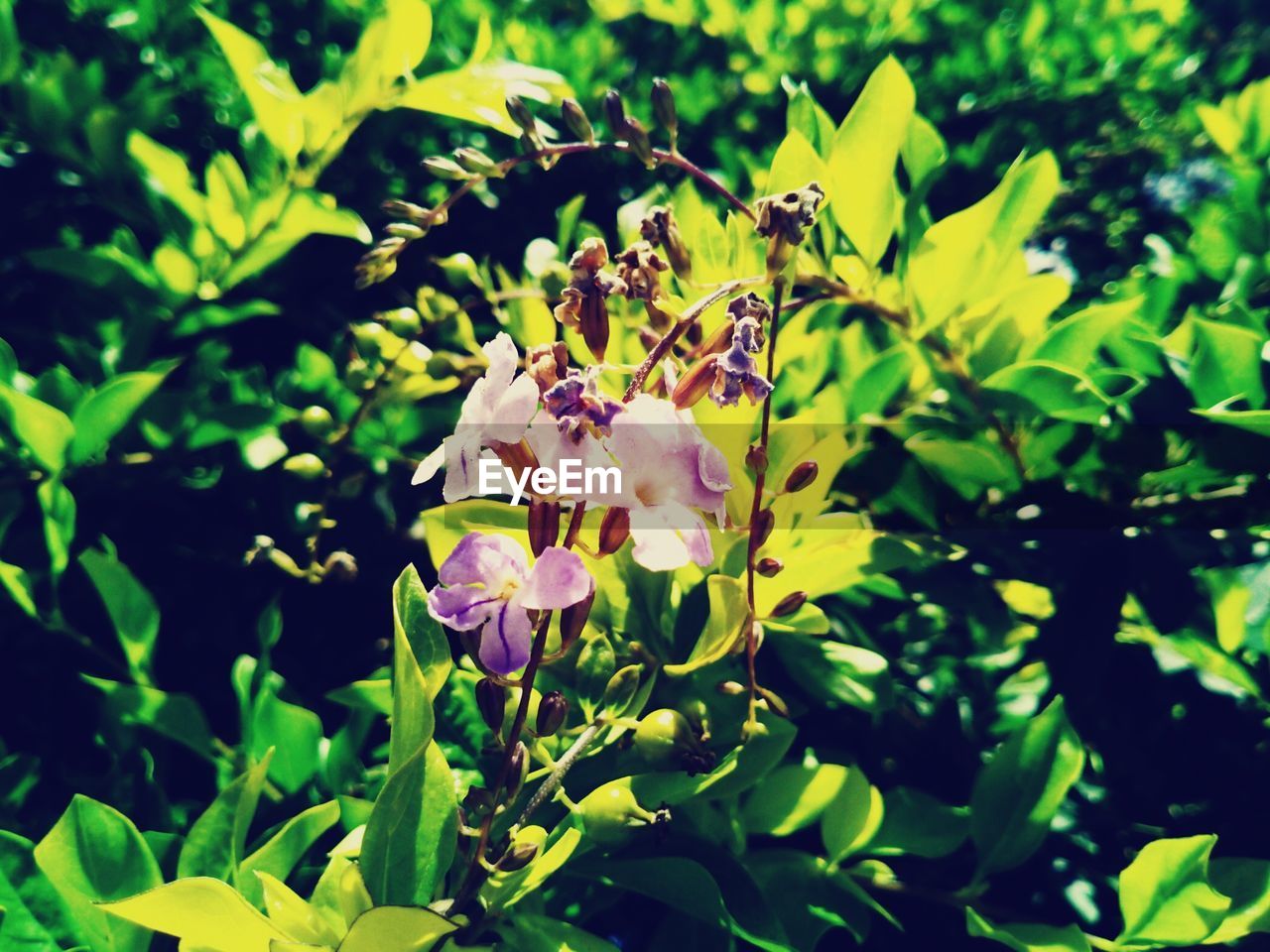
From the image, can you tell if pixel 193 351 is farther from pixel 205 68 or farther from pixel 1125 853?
pixel 1125 853

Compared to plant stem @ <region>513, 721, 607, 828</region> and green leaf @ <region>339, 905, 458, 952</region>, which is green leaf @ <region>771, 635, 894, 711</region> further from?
green leaf @ <region>339, 905, 458, 952</region>

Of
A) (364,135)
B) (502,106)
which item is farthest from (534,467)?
(364,135)

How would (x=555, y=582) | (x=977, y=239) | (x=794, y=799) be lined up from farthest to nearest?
(x=977, y=239) → (x=794, y=799) → (x=555, y=582)

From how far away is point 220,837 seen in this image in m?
0.63

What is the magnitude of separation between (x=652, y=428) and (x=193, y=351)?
2.76ft

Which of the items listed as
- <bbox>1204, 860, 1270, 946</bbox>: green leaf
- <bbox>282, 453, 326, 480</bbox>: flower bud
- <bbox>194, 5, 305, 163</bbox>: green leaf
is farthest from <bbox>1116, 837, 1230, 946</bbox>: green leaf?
<bbox>194, 5, 305, 163</bbox>: green leaf

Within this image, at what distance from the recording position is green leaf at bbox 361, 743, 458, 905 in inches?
20.3

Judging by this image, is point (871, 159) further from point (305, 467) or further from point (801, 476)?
point (305, 467)

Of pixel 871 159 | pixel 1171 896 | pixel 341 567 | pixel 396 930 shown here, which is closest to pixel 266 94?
pixel 341 567

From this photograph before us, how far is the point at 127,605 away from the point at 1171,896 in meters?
0.86

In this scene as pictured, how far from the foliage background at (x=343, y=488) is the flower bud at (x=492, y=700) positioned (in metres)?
0.34

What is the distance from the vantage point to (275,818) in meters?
0.77

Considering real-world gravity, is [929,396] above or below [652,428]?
above

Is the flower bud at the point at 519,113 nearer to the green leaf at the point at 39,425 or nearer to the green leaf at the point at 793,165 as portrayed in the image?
the green leaf at the point at 793,165
